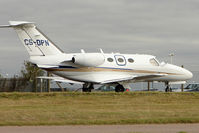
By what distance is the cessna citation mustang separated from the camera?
2952 centimetres

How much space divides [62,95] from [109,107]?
413cm

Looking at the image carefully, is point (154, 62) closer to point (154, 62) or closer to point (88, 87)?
point (154, 62)

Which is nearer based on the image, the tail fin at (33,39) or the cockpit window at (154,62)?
the tail fin at (33,39)

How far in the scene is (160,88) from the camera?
48562 mm

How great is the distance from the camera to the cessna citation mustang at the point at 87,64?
29516mm

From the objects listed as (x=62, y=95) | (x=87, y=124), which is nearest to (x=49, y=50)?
(x=62, y=95)

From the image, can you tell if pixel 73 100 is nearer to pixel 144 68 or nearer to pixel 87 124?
pixel 87 124

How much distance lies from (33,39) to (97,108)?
401 inches

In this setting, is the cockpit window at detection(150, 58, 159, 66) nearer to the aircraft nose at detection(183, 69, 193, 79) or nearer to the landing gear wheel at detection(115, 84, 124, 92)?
the aircraft nose at detection(183, 69, 193, 79)
